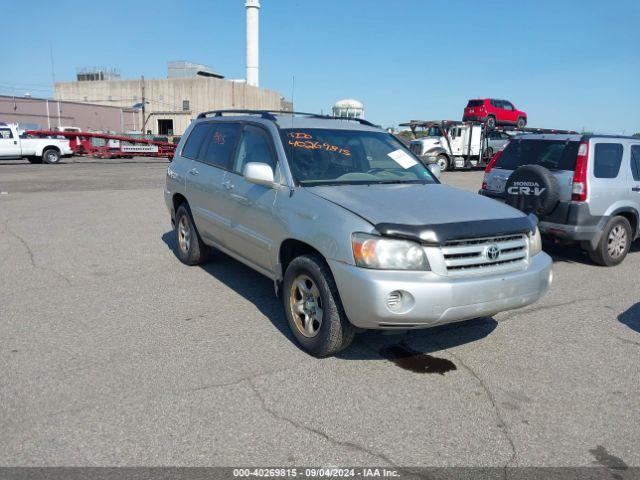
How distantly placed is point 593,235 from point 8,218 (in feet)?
32.3

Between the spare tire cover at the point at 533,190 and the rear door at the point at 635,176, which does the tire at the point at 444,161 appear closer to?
the rear door at the point at 635,176

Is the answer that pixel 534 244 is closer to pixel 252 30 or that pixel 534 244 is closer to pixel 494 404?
pixel 494 404

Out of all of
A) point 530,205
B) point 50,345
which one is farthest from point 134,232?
point 530,205

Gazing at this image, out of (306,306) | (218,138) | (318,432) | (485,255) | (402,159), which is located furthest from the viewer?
(218,138)

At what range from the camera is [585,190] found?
664cm

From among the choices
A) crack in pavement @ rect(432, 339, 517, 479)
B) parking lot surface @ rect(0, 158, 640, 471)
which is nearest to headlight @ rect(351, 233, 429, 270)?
parking lot surface @ rect(0, 158, 640, 471)

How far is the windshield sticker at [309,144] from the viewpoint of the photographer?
476 centimetres

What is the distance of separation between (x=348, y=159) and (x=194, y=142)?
96.0 inches

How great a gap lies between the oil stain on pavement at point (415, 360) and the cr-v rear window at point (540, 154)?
13.1 ft

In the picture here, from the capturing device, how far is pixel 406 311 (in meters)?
3.49

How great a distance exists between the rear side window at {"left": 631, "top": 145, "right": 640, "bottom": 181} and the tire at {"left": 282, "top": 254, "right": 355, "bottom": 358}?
17.8 ft

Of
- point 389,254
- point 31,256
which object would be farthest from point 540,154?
point 31,256

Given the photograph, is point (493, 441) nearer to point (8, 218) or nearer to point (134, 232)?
point (134, 232)

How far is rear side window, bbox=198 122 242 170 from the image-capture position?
5504 mm
